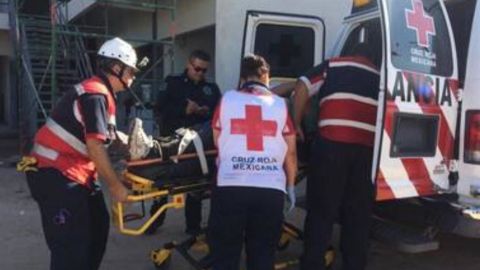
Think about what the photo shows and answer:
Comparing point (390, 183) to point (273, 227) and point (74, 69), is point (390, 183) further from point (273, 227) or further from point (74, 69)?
point (74, 69)

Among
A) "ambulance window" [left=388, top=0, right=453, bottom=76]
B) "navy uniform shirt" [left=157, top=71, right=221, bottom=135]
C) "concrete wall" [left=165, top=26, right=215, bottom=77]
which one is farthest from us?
"concrete wall" [left=165, top=26, right=215, bottom=77]

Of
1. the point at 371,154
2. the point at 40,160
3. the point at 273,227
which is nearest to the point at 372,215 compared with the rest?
the point at 371,154

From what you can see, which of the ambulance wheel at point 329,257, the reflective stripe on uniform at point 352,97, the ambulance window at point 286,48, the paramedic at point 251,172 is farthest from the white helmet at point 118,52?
the ambulance wheel at point 329,257

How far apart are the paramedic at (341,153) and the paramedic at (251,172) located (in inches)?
15.7

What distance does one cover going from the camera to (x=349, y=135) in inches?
162

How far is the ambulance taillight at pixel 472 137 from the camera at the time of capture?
4.11m

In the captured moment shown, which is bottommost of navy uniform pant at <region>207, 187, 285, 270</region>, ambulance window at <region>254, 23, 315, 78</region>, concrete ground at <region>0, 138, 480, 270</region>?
concrete ground at <region>0, 138, 480, 270</region>

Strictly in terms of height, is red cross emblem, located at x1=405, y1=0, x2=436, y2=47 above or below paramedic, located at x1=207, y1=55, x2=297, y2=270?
above

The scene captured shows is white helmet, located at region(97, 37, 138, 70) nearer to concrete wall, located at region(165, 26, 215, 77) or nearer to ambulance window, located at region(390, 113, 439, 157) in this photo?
ambulance window, located at region(390, 113, 439, 157)

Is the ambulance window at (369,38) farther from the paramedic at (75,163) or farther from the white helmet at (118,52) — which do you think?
the paramedic at (75,163)

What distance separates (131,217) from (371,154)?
5.34 ft

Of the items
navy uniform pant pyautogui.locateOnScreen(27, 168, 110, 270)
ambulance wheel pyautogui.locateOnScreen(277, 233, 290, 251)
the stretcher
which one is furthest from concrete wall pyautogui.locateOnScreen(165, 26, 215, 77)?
navy uniform pant pyautogui.locateOnScreen(27, 168, 110, 270)

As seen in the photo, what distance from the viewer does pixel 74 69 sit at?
13.6 m

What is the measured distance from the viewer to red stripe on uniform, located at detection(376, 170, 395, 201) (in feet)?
12.9
